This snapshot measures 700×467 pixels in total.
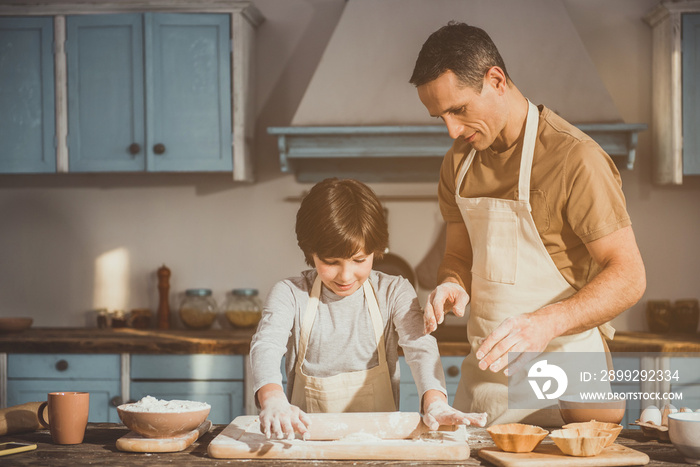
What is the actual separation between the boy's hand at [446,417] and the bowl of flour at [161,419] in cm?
45

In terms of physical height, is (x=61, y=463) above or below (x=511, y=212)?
below

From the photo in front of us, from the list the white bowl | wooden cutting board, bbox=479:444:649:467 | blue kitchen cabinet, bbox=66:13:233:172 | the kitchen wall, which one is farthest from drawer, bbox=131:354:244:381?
the white bowl

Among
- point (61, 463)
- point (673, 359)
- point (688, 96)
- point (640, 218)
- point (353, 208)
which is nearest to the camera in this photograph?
point (61, 463)

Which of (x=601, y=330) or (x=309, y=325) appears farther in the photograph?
(x=601, y=330)

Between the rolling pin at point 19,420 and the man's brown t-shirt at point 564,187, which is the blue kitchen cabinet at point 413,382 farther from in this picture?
the rolling pin at point 19,420

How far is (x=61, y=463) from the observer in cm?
126

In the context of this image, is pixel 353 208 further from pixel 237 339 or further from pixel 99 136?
pixel 99 136

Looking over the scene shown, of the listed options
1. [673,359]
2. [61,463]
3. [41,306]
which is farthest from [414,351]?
[41,306]

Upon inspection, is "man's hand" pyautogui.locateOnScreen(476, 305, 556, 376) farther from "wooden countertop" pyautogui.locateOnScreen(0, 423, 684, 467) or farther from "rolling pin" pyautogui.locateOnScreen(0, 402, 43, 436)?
"rolling pin" pyautogui.locateOnScreen(0, 402, 43, 436)

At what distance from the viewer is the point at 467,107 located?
5.39 feet

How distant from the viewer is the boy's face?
5.24 feet

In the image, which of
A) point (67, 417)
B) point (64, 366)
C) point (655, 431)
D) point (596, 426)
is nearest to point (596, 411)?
point (596, 426)

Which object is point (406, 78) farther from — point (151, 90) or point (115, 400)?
point (115, 400)

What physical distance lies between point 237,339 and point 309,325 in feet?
4.34
